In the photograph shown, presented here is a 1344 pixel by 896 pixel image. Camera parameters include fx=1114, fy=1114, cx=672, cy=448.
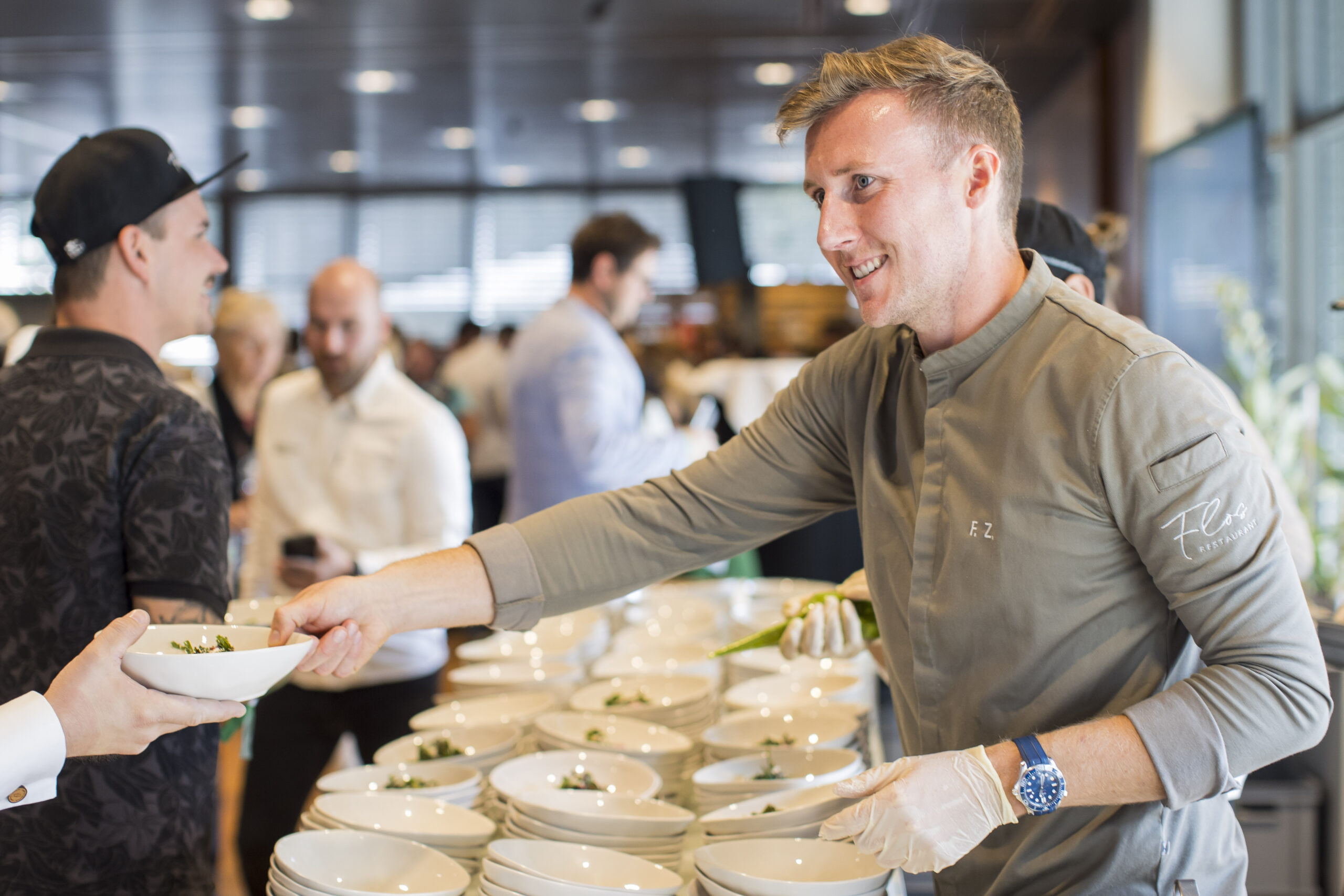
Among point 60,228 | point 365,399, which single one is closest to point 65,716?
point 60,228

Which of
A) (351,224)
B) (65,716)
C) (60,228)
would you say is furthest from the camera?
(351,224)

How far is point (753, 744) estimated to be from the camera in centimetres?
162

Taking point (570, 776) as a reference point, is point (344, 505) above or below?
above

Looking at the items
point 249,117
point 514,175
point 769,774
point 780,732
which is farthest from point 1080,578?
point 514,175

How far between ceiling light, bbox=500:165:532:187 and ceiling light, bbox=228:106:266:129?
96.5 inches

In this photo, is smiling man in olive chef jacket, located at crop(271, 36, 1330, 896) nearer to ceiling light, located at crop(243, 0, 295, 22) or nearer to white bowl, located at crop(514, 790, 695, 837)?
white bowl, located at crop(514, 790, 695, 837)

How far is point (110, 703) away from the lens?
104cm

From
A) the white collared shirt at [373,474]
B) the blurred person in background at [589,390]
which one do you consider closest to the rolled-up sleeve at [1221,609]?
the white collared shirt at [373,474]

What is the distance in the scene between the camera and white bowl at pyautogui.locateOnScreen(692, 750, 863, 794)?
1394mm

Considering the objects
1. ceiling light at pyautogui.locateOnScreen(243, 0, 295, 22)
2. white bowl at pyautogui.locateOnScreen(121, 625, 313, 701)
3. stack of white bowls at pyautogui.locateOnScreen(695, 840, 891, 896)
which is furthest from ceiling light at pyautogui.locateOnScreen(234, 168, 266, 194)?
stack of white bowls at pyautogui.locateOnScreen(695, 840, 891, 896)

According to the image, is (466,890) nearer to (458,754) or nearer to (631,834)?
(631,834)

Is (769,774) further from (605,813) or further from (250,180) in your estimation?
(250,180)

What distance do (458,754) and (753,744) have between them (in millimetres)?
422

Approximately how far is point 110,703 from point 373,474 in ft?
5.17
